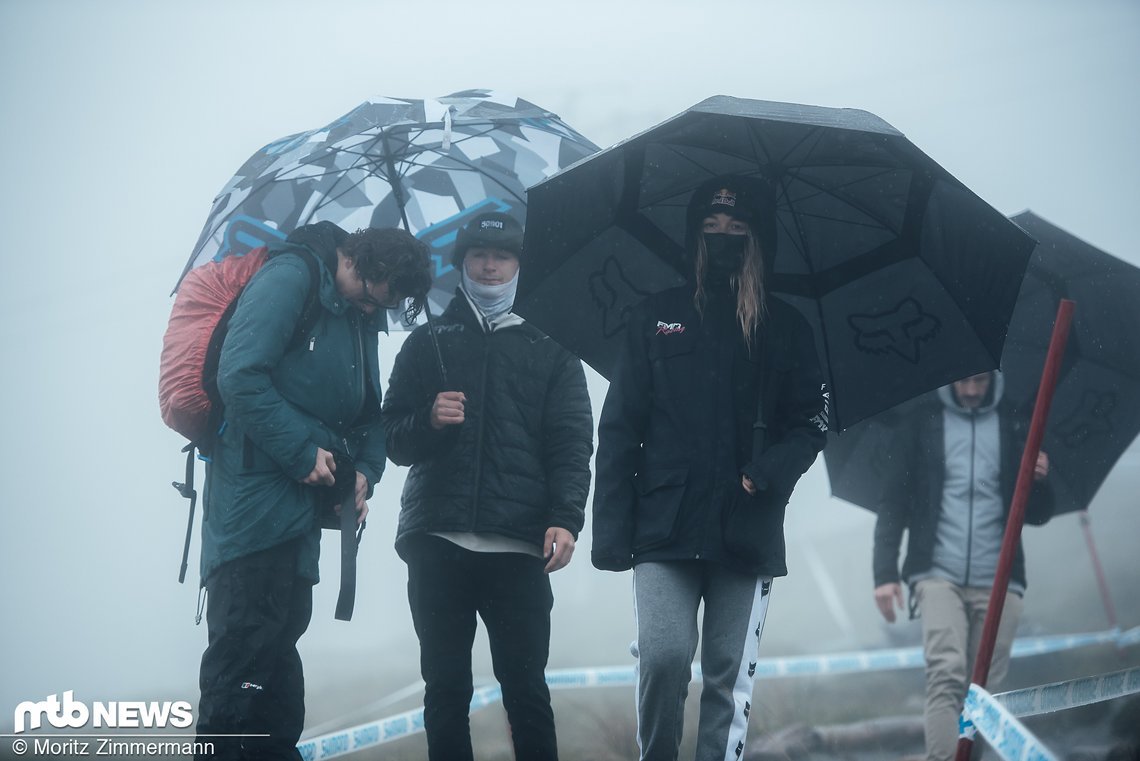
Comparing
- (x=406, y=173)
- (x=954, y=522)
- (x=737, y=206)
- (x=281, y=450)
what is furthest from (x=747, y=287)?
(x=954, y=522)

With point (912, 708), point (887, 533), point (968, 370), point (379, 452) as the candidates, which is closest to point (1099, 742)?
point (912, 708)

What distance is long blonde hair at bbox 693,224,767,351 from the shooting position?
319 cm

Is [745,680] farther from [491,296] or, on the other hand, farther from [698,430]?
[491,296]

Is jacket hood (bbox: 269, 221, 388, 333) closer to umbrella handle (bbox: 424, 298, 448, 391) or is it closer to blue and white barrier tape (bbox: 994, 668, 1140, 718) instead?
umbrella handle (bbox: 424, 298, 448, 391)

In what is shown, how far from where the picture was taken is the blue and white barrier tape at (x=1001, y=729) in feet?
9.36

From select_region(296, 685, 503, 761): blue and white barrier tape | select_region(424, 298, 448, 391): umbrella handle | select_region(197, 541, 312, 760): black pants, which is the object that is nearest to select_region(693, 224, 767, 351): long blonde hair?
select_region(424, 298, 448, 391): umbrella handle

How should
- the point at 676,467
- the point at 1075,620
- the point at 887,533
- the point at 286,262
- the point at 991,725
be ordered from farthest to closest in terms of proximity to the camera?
the point at 1075,620 < the point at 887,533 < the point at 286,262 < the point at 991,725 < the point at 676,467

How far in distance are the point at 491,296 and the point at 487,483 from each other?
2.09 ft

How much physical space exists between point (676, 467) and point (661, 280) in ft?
2.73

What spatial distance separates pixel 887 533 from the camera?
479 cm

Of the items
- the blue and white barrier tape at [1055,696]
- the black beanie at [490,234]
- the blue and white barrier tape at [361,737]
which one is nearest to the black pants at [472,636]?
the black beanie at [490,234]

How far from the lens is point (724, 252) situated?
326 centimetres

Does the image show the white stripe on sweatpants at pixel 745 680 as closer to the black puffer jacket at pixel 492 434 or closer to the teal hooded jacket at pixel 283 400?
the black puffer jacket at pixel 492 434

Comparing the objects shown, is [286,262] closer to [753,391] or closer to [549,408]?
[549,408]
